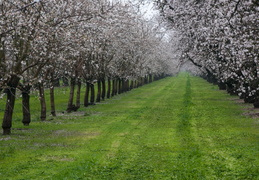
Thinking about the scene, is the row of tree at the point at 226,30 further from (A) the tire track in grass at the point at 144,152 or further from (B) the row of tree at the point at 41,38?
(A) the tire track in grass at the point at 144,152

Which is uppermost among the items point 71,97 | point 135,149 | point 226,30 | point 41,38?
point 226,30

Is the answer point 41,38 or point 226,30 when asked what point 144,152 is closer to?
point 41,38

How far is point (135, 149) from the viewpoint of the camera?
1906 centimetres

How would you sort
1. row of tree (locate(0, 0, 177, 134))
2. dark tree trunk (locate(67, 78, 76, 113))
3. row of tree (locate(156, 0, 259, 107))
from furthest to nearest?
1. dark tree trunk (locate(67, 78, 76, 113))
2. row of tree (locate(156, 0, 259, 107))
3. row of tree (locate(0, 0, 177, 134))

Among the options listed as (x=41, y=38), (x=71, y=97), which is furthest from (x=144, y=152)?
(x=71, y=97)

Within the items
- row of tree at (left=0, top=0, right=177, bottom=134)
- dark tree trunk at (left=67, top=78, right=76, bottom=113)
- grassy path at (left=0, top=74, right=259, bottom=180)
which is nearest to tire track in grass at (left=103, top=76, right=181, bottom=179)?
grassy path at (left=0, top=74, right=259, bottom=180)

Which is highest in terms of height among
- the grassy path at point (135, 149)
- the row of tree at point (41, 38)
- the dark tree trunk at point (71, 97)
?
the row of tree at point (41, 38)

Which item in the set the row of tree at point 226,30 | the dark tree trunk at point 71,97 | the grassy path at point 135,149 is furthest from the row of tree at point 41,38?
the row of tree at point 226,30

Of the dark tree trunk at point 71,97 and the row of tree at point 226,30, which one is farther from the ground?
the row of tree at point 226,30

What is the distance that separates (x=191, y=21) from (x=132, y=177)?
20.3 metres

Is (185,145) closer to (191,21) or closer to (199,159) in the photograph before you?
(199,159)

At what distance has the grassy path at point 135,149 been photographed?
14641 mm

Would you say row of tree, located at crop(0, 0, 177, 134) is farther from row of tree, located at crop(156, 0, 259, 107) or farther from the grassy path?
row of tree, located at crop(156, 0, 259, 107)

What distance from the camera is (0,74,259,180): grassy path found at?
576 inches
